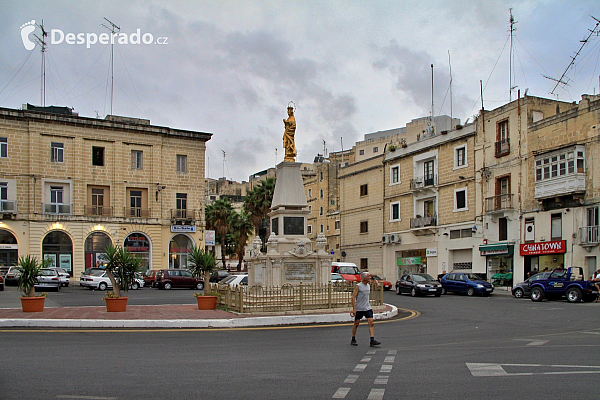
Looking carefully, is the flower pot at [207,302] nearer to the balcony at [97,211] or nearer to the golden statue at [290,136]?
the golden statue at [290,136]

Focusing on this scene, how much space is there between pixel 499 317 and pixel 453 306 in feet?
17.4

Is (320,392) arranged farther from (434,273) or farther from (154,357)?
(434,273)

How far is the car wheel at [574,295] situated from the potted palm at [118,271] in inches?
771

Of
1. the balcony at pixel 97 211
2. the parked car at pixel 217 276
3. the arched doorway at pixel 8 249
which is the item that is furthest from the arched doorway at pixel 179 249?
the arched doorway at pixel 8 249

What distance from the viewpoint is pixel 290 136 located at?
23.3 m

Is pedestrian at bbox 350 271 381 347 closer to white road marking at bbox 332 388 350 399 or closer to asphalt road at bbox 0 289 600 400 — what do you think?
asphalt road at bbox 0 289 600 400

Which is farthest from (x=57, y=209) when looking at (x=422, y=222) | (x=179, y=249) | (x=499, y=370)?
(x=499, y=370)

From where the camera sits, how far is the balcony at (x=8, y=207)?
147ft

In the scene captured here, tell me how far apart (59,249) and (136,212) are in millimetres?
6909

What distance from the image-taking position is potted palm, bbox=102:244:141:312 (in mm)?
19219

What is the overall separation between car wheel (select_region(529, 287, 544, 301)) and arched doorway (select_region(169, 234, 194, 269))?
31.7 meters

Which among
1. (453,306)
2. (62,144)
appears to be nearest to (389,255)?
(453,306)

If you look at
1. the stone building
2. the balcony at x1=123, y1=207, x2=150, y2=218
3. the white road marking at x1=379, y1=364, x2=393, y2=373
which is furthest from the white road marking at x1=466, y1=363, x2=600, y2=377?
the balcony at x1=123, y1=207, x2=150, y2=218

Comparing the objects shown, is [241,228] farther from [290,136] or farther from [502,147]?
[290,136]
